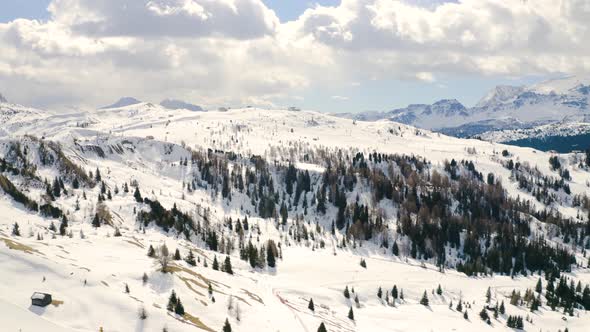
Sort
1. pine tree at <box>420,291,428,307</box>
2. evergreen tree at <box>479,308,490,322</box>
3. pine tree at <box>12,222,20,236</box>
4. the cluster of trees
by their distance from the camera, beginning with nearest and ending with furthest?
pine tree at <box>12,222,20,236</box> < the cluster of trees < evergreen tree at <box>479,308,490,322</box> < pine tree at <box>420,291,428,307</box>

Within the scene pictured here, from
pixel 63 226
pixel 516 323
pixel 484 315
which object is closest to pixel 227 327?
pixel 63 226

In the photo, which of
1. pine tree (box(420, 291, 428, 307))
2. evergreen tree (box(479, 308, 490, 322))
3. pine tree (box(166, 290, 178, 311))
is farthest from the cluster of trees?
pine tree (box(166, 290, 178, 311))

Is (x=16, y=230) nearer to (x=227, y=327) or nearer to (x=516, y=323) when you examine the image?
(x=227, y=327)

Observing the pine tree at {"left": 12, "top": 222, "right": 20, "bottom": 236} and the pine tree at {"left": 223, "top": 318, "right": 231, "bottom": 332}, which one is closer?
the pine tree at {"left": 223, "top": 318, "right": 231, "bottom": 332}

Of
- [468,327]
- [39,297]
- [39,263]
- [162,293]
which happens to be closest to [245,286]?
[162,293]

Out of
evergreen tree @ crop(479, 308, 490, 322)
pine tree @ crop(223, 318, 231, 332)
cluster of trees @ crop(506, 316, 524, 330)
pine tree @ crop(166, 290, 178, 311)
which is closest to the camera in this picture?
pine tree @ crop(223, 318, 231, 332)

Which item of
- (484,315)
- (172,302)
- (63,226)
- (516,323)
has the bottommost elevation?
(516,323)

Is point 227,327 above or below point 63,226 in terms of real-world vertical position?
below

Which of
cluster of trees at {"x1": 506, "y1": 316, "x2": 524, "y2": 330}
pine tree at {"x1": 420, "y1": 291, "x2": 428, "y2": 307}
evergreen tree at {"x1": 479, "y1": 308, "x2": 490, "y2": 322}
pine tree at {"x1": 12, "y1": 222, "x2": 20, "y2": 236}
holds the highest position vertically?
pine tree at {"x1": 12, "y1": 222, "x2": 20, "y2": 236}

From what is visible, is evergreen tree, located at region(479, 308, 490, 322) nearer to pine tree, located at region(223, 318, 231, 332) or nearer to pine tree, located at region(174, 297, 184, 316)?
pine tree, located at region(223, 318, 231, 332)

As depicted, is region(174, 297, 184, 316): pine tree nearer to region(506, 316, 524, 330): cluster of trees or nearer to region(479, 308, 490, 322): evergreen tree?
region(479, 308, 490, 322): evergreen tree

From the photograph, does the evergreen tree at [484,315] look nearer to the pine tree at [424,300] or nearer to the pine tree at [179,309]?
the pine tree at [424,300]

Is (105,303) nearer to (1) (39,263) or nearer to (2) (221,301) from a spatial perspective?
(1) (39,263)

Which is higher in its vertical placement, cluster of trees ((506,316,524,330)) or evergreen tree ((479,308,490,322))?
evergreen tree ((479,308,490,322))
